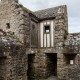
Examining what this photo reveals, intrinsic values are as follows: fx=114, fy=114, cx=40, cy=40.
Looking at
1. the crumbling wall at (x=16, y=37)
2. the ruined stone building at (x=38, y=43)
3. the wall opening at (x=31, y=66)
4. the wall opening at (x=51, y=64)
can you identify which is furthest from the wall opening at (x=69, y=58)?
the crumbling wall at (x=16, y=37)

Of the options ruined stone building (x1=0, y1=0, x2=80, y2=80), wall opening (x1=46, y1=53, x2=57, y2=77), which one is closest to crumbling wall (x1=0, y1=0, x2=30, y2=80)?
ruined stone building (x1=0, y1=0, x2=80, y2=80)

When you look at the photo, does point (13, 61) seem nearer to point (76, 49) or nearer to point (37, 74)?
point (37, 74)

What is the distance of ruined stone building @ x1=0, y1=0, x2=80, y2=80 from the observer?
6383mm

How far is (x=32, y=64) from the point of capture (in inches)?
320

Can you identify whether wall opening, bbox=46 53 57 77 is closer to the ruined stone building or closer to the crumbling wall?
the ruined stone building

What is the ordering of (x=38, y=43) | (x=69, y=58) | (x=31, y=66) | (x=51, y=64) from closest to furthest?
(x=69, y=58), (x=31, y=66), (x=38, y=43), (x=51, y=64)

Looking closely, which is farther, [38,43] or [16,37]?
[38,43]

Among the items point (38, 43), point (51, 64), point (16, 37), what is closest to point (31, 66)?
point (51, 64)

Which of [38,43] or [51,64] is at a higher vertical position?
[38,43]

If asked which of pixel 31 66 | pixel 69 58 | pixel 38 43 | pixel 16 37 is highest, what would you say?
pixel 16 37

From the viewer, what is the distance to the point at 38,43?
850cm

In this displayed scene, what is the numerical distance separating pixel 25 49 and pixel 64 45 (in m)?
2.57

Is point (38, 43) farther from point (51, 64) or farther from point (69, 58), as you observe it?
point (69, 58)

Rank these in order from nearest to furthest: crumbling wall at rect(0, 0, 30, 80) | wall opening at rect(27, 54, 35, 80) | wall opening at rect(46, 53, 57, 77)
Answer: crumbling wall at rect(0, 0, 30, 80)
wall opening at rect(27, 54, 35, 80)
wall opening at rect(46, 53, 57, 77)
